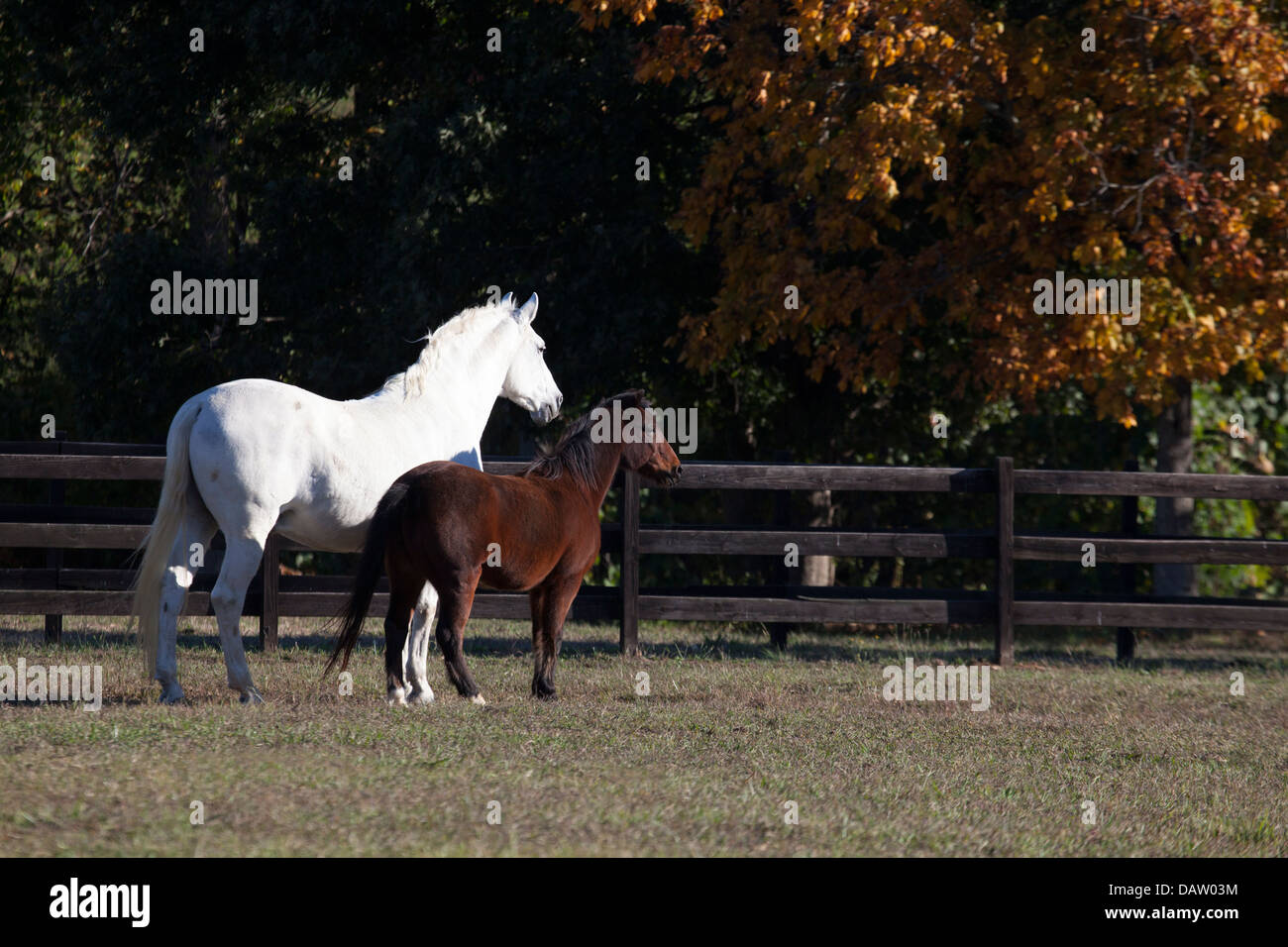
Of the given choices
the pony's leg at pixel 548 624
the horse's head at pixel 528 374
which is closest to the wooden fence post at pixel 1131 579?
the horse's head at pixel 528 374

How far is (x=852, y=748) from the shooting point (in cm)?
709

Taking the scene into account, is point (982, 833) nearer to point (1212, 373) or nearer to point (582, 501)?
point (582, 501)

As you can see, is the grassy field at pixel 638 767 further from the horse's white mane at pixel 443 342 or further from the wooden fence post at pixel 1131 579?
the wooden fence post at pixel 1131 579

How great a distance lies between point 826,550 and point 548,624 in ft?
12.6

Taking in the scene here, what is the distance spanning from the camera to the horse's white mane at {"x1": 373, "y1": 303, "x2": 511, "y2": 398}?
336 inches

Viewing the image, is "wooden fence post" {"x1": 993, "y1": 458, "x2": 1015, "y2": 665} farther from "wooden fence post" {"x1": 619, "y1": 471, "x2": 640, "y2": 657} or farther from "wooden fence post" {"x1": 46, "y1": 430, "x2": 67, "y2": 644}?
"wooden fence post" {"x1": 46, "y1": 430, "x2": 67, "y2": 644}

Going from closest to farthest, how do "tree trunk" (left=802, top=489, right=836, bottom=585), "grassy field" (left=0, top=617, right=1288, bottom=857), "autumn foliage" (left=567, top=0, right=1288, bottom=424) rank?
"grassy field" (left=0, top=617, right=1288, bottom=857)
"autumn foliage" (left=567, top=0, right=1288, bottom=424)
"tree trunk" (left=802, top=489, right=836, bottom=585)

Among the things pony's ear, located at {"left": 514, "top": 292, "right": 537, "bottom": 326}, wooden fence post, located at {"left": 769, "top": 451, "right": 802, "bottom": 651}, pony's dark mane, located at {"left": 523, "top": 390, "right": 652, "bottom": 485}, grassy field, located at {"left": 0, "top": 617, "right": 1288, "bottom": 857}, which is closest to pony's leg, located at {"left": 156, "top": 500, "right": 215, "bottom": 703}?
grassy field, located at {"left": 0, "top": 617, "right": 1288, "bottom": 857}

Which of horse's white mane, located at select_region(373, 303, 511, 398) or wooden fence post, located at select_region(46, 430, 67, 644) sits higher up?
horse's white mane, located at select_region(373, 303, 511, 398)

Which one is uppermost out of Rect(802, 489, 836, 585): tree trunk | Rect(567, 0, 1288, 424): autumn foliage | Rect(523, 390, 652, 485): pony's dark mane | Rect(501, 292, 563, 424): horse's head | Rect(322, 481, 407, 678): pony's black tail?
Rect(567, 0, 1288, 424): autumn foliage

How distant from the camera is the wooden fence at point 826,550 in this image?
35.6 feet

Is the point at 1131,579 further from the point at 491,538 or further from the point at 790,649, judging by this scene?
the point at 491,538

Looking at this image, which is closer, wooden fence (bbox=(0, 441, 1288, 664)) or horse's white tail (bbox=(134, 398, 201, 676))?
horse's white tail (bbox=(134, 398, 201, 676))

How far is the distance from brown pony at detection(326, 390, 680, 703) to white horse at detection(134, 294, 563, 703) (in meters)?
0.38
